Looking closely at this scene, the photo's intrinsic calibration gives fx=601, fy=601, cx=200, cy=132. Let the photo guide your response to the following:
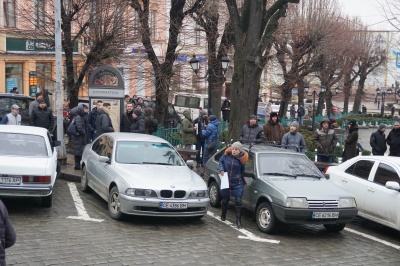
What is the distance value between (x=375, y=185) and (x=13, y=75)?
26.2 m

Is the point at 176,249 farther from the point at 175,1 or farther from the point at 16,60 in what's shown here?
the point at 16,60

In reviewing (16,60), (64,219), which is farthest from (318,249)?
(16,60)

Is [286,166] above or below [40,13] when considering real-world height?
below

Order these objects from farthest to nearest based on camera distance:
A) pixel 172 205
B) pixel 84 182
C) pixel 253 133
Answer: pixel 253 133, pixel 84 182, pixel 172 205

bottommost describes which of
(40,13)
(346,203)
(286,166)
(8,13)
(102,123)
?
(346,203)

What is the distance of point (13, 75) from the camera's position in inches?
1315

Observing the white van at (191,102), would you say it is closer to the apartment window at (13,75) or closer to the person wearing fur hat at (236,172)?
the apartment window at (13,75)


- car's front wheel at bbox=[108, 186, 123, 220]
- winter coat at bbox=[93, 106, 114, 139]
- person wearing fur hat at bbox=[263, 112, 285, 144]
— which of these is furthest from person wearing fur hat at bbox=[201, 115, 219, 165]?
car's front wheel at bbox=[108, 186, 123, 220]

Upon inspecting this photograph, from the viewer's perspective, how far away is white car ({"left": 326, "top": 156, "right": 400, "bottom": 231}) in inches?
427

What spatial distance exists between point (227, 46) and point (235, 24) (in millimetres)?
8473

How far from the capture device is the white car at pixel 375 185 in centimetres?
1085

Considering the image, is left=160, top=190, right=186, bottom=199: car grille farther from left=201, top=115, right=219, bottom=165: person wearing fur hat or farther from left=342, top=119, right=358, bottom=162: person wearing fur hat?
left=342, top=119, right=358, bottom=162: person wearing fur hat

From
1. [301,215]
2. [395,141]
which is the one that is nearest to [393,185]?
[301,215]

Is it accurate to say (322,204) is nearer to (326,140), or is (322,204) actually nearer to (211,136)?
(326,140)
